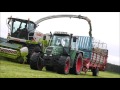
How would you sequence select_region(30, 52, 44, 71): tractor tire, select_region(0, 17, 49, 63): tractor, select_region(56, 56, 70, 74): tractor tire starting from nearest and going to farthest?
select_region(56, 56, 70, 74): tractor tire → select_region(30, 52, 44, 71): tractor tire → select_region(0, 17, 49, 63): tractor

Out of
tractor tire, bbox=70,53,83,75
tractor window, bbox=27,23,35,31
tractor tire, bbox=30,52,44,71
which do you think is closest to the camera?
tractor tire, bbox=30,52,44,71

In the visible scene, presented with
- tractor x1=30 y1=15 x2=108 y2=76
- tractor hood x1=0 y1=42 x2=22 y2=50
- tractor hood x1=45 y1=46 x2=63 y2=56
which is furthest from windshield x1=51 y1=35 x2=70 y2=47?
tractor hood x1=0 y1=42 x2=22 y2=50

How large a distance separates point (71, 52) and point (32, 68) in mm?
2411

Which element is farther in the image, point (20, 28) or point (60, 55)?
point (20, 28)

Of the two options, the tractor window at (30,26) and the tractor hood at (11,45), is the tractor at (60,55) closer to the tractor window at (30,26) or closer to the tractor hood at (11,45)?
the tractor hood at (11,45)

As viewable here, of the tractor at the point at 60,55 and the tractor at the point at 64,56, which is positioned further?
the tractor at the point at 64,56

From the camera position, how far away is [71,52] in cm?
1877

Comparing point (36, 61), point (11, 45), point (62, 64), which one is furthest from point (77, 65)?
point (11, 45)

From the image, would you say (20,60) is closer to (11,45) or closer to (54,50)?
(11,45)

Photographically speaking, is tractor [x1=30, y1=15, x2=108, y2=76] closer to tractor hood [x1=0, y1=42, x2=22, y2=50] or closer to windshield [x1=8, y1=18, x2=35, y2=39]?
tractor hood [x1=0, y1=42, x2=22, y2=50]

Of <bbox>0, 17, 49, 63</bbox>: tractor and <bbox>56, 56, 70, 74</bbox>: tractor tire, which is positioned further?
<bbox>0, 17, 49, 63</bbox>: tractor

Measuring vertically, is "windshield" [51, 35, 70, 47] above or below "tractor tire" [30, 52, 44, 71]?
above

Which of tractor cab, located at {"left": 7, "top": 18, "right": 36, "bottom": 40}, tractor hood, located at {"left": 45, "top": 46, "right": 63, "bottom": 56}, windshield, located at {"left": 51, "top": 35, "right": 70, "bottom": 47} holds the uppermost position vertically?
tractor cab, located at {"left": 7, "top": 18, "right": 36, "bottom": 40}

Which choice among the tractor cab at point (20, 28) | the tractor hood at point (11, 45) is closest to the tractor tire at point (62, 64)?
the tractor hood at point (11, 45)
